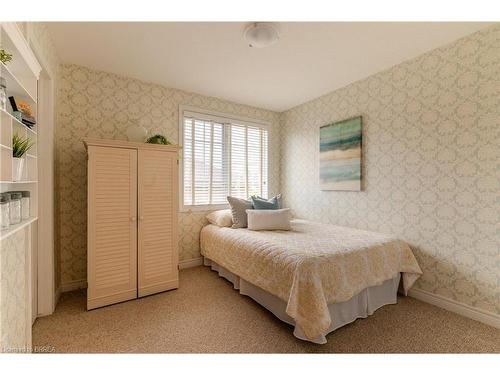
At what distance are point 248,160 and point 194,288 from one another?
2.13 meters

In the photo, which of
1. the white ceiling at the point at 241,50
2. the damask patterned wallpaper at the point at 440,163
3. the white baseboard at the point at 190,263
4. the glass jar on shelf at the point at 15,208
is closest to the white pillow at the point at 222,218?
the white baseboard at the point at 190,263

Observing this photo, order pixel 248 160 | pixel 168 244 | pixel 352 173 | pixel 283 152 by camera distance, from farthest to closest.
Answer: pixel 283 152 < pixel 248 160 < pixel 352 173 < pixel 168 244

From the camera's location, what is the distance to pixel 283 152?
4.21 meters

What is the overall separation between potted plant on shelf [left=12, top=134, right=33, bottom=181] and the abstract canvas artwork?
3.10 metres

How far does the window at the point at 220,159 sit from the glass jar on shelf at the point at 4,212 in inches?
86.7

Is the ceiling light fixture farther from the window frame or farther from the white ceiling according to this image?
the window frame

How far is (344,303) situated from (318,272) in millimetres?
482

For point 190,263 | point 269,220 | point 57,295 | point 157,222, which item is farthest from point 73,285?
point 269,220

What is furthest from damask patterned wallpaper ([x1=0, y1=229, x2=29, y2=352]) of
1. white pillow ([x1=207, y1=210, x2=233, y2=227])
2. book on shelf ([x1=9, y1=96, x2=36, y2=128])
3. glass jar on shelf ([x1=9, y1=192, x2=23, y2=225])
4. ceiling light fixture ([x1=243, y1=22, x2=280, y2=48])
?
ceiling light fixture ([x1=243, y1=22, x2=280, y2=48])

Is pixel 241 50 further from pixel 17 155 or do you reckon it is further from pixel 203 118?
pixel 17 155

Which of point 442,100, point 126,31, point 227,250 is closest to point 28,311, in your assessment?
point 227,250

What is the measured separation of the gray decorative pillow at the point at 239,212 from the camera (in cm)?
300
